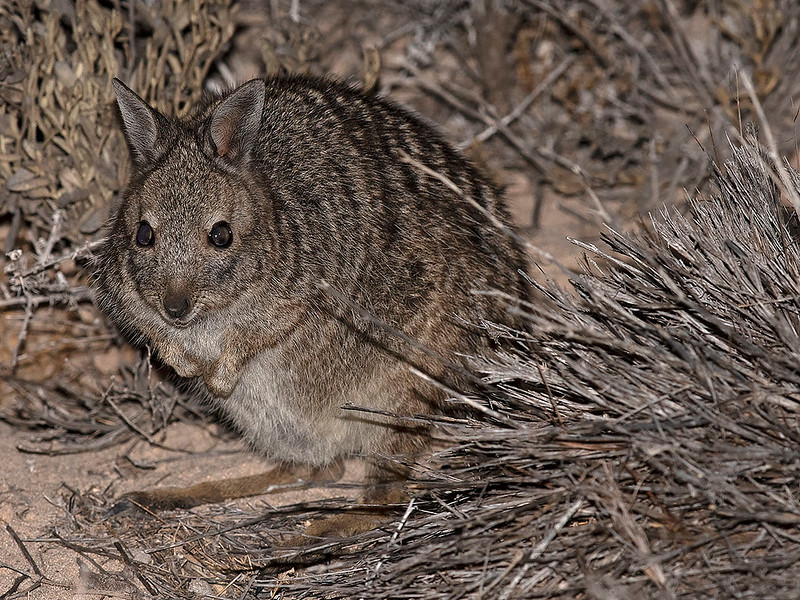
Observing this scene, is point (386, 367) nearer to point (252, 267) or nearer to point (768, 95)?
point (252, 267)

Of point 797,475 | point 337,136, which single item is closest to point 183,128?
point 337,136

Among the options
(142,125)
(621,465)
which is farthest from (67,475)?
(621,465)

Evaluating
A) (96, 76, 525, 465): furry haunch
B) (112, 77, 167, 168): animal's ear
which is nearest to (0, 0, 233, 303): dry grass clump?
(96, 76, 525, 465): furry haunch

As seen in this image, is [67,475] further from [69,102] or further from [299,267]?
[69,102]

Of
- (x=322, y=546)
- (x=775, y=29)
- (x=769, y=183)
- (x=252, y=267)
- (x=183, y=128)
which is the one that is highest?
(x=775, y=29)

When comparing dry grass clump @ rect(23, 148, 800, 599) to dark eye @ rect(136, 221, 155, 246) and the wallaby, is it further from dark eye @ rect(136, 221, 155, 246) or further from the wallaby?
dark eye @ rect(136, 221, 155, 246)

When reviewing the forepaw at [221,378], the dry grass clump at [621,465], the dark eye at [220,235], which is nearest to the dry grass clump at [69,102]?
the forepaw at [221,378]

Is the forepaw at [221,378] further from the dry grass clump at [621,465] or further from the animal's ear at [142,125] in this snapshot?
the animal's ear at [142,125]
